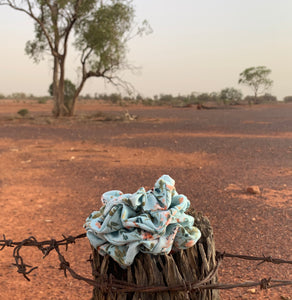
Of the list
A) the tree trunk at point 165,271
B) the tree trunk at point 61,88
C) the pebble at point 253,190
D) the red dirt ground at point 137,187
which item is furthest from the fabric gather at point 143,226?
the tree trunk at point 61,88

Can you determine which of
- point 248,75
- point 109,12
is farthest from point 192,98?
point 109,12

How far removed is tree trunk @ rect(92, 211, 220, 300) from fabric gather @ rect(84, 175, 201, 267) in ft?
0.15

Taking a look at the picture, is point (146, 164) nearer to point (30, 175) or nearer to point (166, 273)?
point (30, 175)

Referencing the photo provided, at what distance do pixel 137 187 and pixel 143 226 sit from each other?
5427 millimetres

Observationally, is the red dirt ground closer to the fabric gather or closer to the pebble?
the pebble

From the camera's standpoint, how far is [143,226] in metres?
1.75

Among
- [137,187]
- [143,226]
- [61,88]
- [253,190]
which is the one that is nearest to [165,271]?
[143,226]

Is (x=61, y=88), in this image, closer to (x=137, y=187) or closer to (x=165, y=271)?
(x=137, y=187)

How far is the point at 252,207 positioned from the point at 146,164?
381 cm

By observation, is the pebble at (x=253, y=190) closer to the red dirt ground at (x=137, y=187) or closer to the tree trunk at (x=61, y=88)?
the red dirt ground at (x=137, y=187)

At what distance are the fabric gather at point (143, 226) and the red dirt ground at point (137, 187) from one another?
191 centimetres

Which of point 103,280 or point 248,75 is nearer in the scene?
point 103,280

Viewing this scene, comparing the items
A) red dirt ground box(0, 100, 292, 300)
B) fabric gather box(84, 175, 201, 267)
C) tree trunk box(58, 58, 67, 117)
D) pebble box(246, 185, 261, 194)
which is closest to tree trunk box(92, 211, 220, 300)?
fabric gather box(84, 175, 201, 267)

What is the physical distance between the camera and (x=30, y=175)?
838 centimetres
